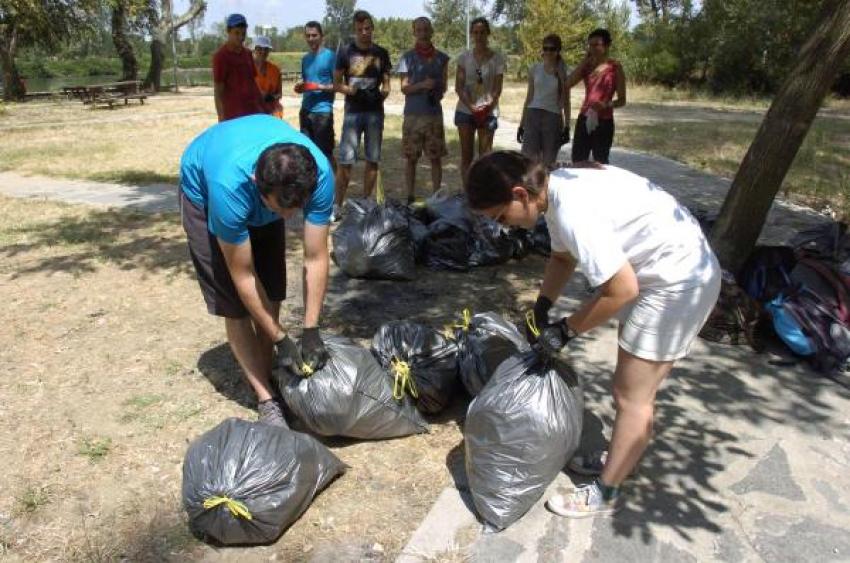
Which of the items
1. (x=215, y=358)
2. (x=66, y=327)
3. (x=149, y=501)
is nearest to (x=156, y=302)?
(x=66, y=327)

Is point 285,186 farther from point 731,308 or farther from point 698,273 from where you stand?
point 731,308

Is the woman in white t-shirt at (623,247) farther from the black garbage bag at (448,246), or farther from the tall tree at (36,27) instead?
the tall tree at (36,27)

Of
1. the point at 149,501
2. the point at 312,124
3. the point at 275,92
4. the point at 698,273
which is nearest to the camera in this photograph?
the point at 698,273

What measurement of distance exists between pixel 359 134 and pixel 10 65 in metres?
21.2

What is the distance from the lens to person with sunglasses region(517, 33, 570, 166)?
603cm

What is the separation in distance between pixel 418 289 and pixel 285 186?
2299 mm

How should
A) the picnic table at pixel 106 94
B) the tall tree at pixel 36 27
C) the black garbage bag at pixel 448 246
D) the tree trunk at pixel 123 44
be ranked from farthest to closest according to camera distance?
1. the tree trunk at pixel 123 44
2. the tall tree at pixel 36 27
3. the picnic table at pixel 106 94
4. the black garbage bag at pixel 448 246

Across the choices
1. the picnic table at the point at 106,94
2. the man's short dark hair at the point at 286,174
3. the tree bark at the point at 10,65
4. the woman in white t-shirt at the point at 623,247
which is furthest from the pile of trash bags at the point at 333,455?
the tree bark at the point at 10,65

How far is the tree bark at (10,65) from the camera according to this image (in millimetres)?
21009

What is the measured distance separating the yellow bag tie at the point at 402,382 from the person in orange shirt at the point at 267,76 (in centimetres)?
449

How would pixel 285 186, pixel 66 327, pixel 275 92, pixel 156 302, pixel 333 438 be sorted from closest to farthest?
pixel 285 186, pixel 333 438, pixel 66 327, pixel 156 302, pixel 275 92

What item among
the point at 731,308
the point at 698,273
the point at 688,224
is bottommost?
the point at 731,308

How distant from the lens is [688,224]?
1.98 metres

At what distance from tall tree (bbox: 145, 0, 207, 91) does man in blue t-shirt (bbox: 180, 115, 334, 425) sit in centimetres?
2672
